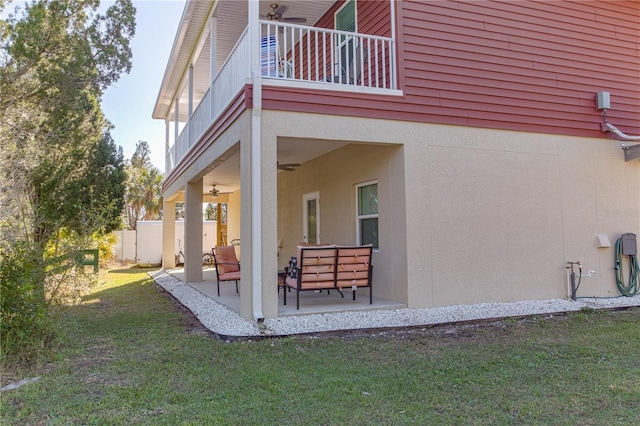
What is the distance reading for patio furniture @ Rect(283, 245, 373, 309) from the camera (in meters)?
6.02

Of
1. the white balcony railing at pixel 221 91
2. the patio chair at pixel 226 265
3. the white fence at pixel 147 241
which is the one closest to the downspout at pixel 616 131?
the white balcony railing at pixel 221 91

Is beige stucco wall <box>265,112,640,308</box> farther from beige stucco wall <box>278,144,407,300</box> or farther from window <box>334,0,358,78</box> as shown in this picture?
window <box>334,0,358,78</box>

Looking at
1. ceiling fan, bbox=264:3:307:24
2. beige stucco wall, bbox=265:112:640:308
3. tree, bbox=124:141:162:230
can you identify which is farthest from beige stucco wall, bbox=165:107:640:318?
tree, bbox=124:141:162:230

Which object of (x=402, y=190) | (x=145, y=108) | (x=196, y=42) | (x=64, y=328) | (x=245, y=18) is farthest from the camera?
(x=145, y=108)

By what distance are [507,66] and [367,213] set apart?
3.30 meters

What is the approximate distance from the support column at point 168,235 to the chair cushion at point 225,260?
628 cm

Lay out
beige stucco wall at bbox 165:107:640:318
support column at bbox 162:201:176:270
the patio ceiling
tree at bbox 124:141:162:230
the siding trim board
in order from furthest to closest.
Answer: tree at bbox 124:141:162:230, support column at bbox 162:201:176:270, the patio ceiling, beige stucco wall at bbox 165:107:640:318, the siding trim board

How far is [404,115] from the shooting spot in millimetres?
6480

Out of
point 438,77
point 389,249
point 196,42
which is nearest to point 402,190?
point 389,249

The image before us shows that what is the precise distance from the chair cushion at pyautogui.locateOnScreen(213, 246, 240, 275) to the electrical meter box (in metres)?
6.75

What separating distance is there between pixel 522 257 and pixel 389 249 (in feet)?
7.15

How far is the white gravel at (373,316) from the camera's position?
5.35 metres

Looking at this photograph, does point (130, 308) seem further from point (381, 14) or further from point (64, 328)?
point (381, 14)

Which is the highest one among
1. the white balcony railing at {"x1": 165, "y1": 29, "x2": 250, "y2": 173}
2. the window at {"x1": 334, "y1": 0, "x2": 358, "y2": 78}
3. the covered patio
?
the window at {"x1": 334, "y1": 0, "x2": 358, "y2": 78}
